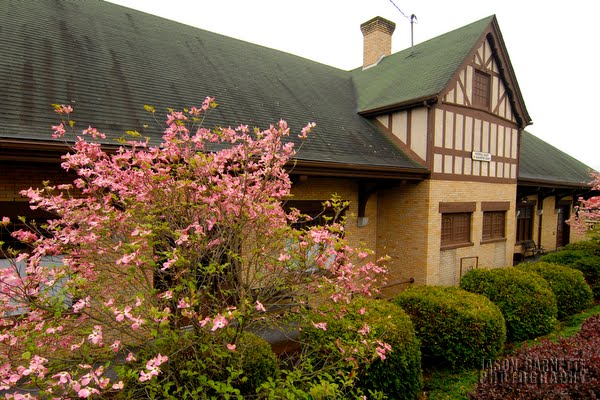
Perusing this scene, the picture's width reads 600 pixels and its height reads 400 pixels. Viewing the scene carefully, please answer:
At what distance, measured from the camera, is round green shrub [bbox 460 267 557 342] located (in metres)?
8.16

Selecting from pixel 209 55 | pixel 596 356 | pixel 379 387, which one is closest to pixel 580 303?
pixel 596 356

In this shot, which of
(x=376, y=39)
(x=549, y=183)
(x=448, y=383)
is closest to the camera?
(x=448, y=383)

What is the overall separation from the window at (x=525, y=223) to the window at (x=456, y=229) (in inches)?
233

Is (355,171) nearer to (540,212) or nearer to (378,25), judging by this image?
(378,25)

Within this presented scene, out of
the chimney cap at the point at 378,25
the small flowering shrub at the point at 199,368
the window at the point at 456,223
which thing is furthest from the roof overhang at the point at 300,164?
the chimney cap at the point at 378,25

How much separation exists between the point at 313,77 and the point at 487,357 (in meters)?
11.3

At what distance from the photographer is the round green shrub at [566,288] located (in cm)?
961

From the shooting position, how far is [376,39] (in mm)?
16953

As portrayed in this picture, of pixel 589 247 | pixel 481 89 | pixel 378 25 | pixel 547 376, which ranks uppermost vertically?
pixel 378 25

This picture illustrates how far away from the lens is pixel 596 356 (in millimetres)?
4875

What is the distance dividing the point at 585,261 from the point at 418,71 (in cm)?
839

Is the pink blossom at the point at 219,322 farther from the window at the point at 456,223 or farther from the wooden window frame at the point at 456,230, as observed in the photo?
the wooden window frame at the point at 456,230

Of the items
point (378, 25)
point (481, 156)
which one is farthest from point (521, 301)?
point (378, 25)

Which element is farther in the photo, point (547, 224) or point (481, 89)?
point (547, 224)
